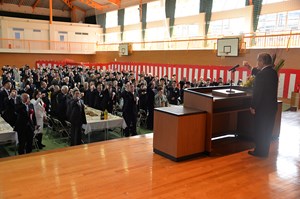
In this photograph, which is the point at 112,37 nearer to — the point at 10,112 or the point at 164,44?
the point at 164,44

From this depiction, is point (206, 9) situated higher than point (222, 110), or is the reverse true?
point (206, 9)

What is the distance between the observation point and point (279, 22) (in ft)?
47.7

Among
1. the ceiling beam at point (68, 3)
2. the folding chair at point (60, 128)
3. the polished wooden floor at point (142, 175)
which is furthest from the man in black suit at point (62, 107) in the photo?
the ceiling beam at point (68, 3)

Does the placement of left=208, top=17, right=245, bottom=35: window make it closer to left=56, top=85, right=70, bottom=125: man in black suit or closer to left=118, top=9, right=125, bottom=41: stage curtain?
left=118, top=9, right=125, bottom=41: stage curtain

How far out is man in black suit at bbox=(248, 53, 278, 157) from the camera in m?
4.29

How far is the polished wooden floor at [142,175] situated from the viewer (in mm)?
3344

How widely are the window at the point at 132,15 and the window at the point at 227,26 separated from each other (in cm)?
845

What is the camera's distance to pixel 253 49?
1377 cm

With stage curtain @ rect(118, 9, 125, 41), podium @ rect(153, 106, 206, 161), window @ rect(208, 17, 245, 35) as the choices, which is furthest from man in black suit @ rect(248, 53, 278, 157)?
stage curtain @ rect(118, 9, 125, 41)

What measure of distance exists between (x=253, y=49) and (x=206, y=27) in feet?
16.9

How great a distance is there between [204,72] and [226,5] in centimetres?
516

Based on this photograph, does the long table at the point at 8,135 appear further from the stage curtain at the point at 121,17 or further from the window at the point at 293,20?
the stage curtain at the point at 121,17

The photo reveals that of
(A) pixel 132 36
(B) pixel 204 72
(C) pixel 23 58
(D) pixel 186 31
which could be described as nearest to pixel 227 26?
(D) pixel 186 31

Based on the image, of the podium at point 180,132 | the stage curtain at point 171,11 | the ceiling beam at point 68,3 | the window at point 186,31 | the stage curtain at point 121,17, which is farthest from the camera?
the ceiling beam at point 68,3
